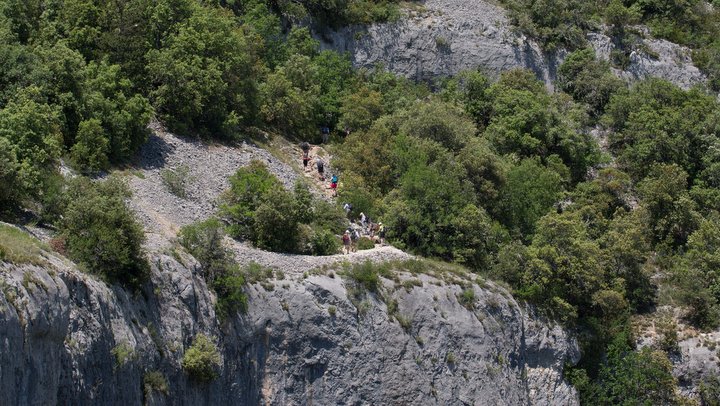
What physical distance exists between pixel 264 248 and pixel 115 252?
36.1 feet

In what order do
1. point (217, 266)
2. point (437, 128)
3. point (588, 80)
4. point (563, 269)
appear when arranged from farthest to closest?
point (588, 80) < point (437, 128) < point (563, 269) < point (217, 266)

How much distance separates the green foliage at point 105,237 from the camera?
3647 cm

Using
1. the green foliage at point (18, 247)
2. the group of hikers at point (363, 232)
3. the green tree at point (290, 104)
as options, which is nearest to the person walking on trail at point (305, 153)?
the green tree at point (290, 104)

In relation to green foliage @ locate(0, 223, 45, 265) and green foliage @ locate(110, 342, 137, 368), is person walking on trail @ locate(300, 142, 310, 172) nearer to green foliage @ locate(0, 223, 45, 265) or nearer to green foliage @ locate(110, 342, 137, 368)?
green foliage @ locate(0, 223, 45, 265)

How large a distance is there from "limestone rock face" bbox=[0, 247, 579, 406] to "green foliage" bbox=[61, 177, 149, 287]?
0.87 meters

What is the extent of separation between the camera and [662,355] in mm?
53594

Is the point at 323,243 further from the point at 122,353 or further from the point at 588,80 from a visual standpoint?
the point at 588,80

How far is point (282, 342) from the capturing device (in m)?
43.1

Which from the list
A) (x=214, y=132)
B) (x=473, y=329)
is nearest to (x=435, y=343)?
(x=473, y=329)

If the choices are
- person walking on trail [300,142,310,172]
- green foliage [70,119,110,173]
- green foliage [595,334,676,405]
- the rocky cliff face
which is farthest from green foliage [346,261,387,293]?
the rocky cliff face

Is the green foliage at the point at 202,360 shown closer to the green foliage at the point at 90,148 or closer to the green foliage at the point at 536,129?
the green foliage at the point at 90,148

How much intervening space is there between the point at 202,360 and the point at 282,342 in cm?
532

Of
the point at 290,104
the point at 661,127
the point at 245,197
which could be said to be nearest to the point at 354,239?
the point at 245,197

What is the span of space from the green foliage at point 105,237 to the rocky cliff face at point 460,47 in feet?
108
